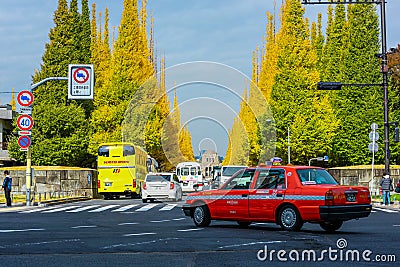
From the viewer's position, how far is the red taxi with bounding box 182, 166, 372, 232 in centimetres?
1475

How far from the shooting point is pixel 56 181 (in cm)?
4097

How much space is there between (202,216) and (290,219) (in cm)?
259

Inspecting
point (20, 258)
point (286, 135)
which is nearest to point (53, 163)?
point (286, 135)

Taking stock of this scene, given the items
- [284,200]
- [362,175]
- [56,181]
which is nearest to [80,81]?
[56,181]

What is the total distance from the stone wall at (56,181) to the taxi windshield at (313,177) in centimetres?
2567

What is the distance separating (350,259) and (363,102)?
4677 cm

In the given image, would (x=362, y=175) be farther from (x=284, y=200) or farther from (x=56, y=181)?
(x=284, y=200)

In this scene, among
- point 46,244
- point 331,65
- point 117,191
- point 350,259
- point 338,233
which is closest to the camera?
point 350,259

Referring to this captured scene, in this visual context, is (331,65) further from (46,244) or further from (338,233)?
(46,244)

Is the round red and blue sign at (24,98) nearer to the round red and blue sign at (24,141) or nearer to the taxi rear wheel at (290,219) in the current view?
the round red and blue sign at (24,141)

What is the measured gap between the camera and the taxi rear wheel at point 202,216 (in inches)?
661

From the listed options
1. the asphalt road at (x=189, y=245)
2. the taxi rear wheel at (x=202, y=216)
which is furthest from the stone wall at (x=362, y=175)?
the taxi rear wheel at (x=202, y=216)

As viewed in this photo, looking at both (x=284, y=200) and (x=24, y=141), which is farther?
(x=24, y=141)

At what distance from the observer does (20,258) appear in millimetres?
10219
